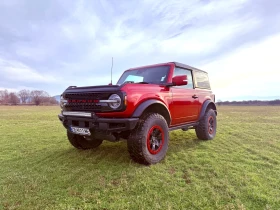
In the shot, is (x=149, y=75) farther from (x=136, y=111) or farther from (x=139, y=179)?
(x=139, y=179)

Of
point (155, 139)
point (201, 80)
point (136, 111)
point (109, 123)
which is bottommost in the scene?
point (155, 139)

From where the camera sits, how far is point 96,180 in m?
2.92

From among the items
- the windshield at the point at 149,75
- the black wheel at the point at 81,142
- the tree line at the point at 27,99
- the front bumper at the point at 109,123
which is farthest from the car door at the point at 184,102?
the tree line at the point at 27,99

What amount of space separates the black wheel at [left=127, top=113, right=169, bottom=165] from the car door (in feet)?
2.29

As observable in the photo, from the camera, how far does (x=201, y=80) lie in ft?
18.5

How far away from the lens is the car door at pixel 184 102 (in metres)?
4.21

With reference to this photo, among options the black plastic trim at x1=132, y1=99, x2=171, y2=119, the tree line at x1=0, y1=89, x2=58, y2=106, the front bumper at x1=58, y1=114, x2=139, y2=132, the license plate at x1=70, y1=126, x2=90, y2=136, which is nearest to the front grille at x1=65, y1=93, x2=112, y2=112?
the front bumper at x1=58, y1=114, x2=139, y2=132

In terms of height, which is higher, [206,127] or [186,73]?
[186,73]

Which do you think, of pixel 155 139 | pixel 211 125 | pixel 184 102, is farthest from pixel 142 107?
pixel 211 125

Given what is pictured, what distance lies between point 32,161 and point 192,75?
4331 millimetres

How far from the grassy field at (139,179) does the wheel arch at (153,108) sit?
0.90 meters

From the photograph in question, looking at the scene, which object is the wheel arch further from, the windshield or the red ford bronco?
the windshield

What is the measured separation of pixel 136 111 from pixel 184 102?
169 cm

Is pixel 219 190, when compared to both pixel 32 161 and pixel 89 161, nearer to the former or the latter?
pixel 89 161
